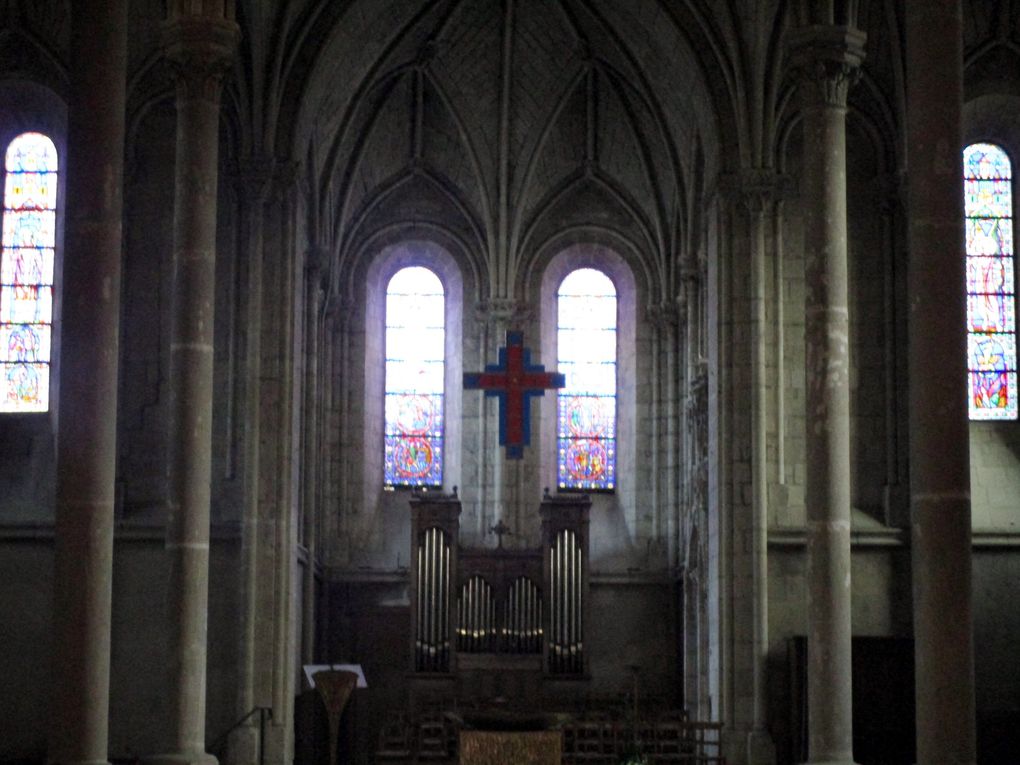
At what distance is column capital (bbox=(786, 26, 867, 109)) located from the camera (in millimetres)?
22719

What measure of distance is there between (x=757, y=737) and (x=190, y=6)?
543 inches

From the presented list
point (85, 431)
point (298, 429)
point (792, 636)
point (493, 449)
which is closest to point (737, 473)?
point (792, 636)

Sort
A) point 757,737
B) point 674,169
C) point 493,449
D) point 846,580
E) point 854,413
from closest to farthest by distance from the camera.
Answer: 1. point 846,580
2. point 757,737
3. point 854,413
4. point 674,169
5. point 493,449

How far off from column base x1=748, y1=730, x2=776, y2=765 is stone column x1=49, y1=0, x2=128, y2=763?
13.7 m

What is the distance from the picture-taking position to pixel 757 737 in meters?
28.2

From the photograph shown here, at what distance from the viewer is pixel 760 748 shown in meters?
28.2

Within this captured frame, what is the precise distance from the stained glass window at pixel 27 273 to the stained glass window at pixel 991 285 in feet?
51.6

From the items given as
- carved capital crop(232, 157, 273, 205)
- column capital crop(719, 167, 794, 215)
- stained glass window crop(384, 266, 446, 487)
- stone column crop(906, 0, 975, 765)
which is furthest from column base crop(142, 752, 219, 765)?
stained glass window crop(384, 266, 446, 487)

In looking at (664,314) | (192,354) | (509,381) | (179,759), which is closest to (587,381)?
Answer: (664,314)

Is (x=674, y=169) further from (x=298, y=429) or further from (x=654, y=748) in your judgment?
(x=654, y=748)

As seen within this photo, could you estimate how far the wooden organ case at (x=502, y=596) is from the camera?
3575 centimetres

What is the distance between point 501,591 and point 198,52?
16016mm

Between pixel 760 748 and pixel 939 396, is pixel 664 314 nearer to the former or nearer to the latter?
pixel 760 748

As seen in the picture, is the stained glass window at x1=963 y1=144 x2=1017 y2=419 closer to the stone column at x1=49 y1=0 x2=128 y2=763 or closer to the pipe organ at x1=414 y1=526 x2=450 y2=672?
the pipe organ at x1=414 y1=526 x2=450 y2=672
